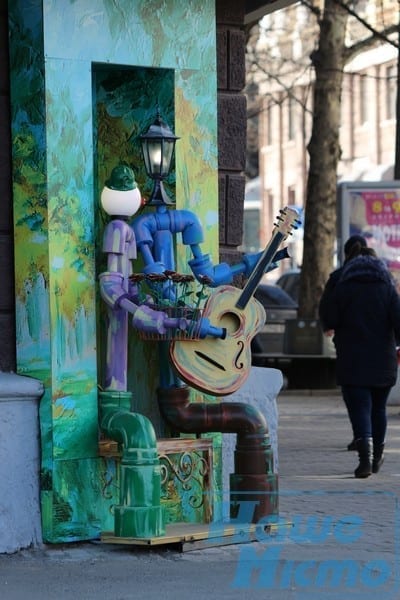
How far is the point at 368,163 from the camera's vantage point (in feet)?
196

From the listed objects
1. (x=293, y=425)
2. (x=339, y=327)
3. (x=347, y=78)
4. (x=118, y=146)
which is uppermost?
(x=347, y=78)

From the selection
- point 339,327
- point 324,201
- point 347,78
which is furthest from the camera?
point 347,78

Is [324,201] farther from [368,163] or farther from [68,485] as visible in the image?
[368,163]

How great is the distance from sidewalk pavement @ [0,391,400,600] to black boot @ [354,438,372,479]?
3.29 feet

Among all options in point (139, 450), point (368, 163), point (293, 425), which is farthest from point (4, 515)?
point (368, 163)

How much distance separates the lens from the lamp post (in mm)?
8961

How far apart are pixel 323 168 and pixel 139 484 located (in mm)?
17698

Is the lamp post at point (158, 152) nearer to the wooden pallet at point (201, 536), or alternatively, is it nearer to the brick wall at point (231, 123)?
the brick wall at point (231, 123)

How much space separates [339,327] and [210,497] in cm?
346

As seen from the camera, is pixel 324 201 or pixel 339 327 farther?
pixel 324 201

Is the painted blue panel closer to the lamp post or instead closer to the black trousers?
the lamp post

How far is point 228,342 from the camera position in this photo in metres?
9.04

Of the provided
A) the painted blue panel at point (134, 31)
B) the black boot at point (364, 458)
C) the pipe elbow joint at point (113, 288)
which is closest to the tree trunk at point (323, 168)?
the black boot at point (364, 458)

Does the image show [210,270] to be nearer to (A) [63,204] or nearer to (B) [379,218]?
(A) [63,204]
